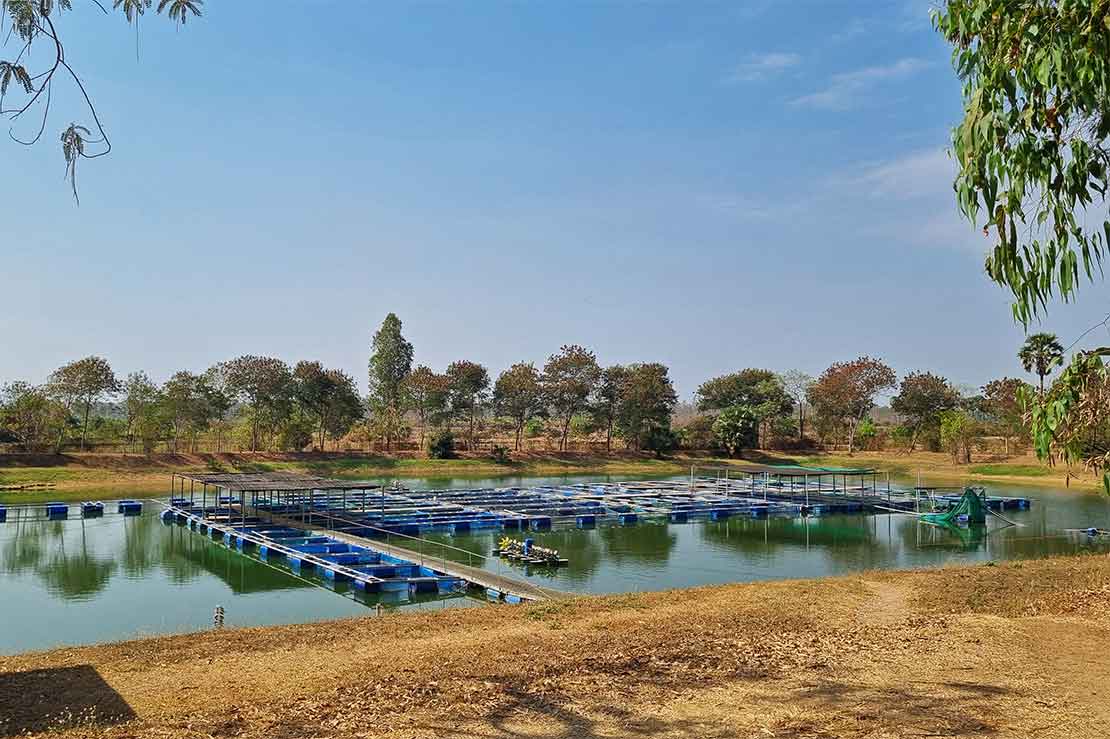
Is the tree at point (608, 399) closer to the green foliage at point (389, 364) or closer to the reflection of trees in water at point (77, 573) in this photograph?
the green foliage at point (389, 364)

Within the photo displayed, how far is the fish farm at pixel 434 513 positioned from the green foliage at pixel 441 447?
16458 millimetres

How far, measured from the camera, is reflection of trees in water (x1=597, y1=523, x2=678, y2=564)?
85.5 ft

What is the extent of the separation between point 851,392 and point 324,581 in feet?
183

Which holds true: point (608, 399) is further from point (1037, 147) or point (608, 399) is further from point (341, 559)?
point (1037, 147)

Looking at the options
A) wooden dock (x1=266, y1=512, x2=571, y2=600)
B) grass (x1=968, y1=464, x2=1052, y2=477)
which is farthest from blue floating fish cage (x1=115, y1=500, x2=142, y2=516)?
grass (x1=968, y1=464, x2=1052, y2=477)

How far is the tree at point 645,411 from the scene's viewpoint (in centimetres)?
6631

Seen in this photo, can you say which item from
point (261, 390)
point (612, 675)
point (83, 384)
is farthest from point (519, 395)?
point (612, 675)

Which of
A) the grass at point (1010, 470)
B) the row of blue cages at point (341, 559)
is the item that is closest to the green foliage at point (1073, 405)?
the row of blue cages at point (341, 559)

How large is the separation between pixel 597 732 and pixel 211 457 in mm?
51119

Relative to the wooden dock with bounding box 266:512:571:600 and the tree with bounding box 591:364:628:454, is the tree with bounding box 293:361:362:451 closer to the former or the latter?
the tree with bounding box 591:364:628:454

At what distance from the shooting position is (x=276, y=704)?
7496 mm

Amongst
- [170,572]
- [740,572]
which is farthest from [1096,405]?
[170,572]

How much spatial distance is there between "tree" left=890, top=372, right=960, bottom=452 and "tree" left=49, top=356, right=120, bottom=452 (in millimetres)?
55282

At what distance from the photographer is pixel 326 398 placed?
60625 mm
